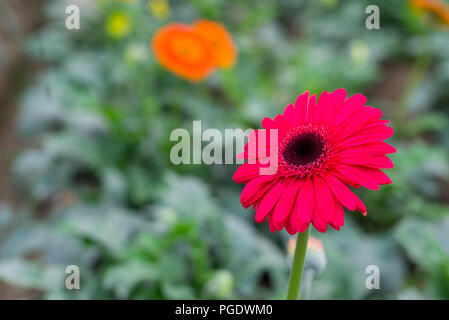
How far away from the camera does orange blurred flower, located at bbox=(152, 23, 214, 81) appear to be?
63.5 inches

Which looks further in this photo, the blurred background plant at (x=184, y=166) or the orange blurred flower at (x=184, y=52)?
the orange blurred flower at (x=184, y=52)

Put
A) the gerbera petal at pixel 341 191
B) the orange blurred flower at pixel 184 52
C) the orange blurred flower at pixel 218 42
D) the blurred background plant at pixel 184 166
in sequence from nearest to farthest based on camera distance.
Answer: the gerbera petal at pixel 341 191, the blurred background plant at pixel 184 166, the orange blurred flower at pixel 184 52, the orange blurred flower at pixel 218 42

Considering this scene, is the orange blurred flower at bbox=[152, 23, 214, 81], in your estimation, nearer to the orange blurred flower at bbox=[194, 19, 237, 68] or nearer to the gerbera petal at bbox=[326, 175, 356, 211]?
the orange blurred flower at bbox=[194, 19, 237, 68]

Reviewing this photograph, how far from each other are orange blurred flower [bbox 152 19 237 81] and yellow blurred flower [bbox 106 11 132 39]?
1.27 ft

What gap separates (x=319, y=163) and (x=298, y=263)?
156mm

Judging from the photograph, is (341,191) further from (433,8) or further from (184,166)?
(433,8)

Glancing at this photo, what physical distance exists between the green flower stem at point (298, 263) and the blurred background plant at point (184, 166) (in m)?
0.36

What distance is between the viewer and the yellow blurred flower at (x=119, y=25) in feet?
6.61

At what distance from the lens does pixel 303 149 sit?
0.64m

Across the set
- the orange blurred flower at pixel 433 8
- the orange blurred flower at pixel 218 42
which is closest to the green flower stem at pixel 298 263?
the orange blurred flower at pixel 218 42

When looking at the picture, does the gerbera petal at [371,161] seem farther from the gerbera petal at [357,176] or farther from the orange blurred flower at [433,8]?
the orange blurred flower at [433,8]

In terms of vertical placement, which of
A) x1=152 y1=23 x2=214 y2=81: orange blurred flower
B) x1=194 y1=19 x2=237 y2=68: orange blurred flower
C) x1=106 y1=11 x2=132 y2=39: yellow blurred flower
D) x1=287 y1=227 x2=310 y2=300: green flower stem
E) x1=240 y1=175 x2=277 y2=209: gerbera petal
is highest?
x1=106 y1=11 x2=132 y2=39: yellow blurred flower

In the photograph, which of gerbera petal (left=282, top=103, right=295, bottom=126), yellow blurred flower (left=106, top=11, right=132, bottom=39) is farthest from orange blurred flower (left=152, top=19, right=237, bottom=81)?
A: gerbera petal (left=282, top=103, right=295, bottom=126)
